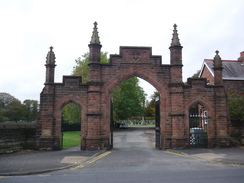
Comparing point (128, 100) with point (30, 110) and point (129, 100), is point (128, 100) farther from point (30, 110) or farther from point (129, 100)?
point (30, 110)

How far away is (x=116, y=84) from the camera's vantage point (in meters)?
15.4

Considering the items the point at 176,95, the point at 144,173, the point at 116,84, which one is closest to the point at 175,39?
the point at 176,95

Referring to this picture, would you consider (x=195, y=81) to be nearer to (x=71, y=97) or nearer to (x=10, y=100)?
(x=71, y=97)

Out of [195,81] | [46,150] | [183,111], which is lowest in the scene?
[46,150]

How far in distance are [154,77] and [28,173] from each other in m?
9.83

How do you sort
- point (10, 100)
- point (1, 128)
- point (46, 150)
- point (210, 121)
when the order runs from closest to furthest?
1. point (1, 128)
2. point (46, 150)
3. point (210, 121)
4. point (10, 100)

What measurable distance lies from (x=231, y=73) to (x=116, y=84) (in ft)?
66.5

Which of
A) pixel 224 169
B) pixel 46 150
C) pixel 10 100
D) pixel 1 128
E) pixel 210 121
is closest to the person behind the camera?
pixel 224 169

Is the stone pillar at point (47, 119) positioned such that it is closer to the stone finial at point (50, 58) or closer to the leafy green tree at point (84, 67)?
the stone finial at point (50, 58)

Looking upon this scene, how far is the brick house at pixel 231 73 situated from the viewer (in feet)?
93.6

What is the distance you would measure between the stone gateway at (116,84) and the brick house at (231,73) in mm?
12870

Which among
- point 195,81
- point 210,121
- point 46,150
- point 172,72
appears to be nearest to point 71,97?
point 46,150

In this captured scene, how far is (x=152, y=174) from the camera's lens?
26.3ft

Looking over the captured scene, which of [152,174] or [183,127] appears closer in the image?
[152,174]
